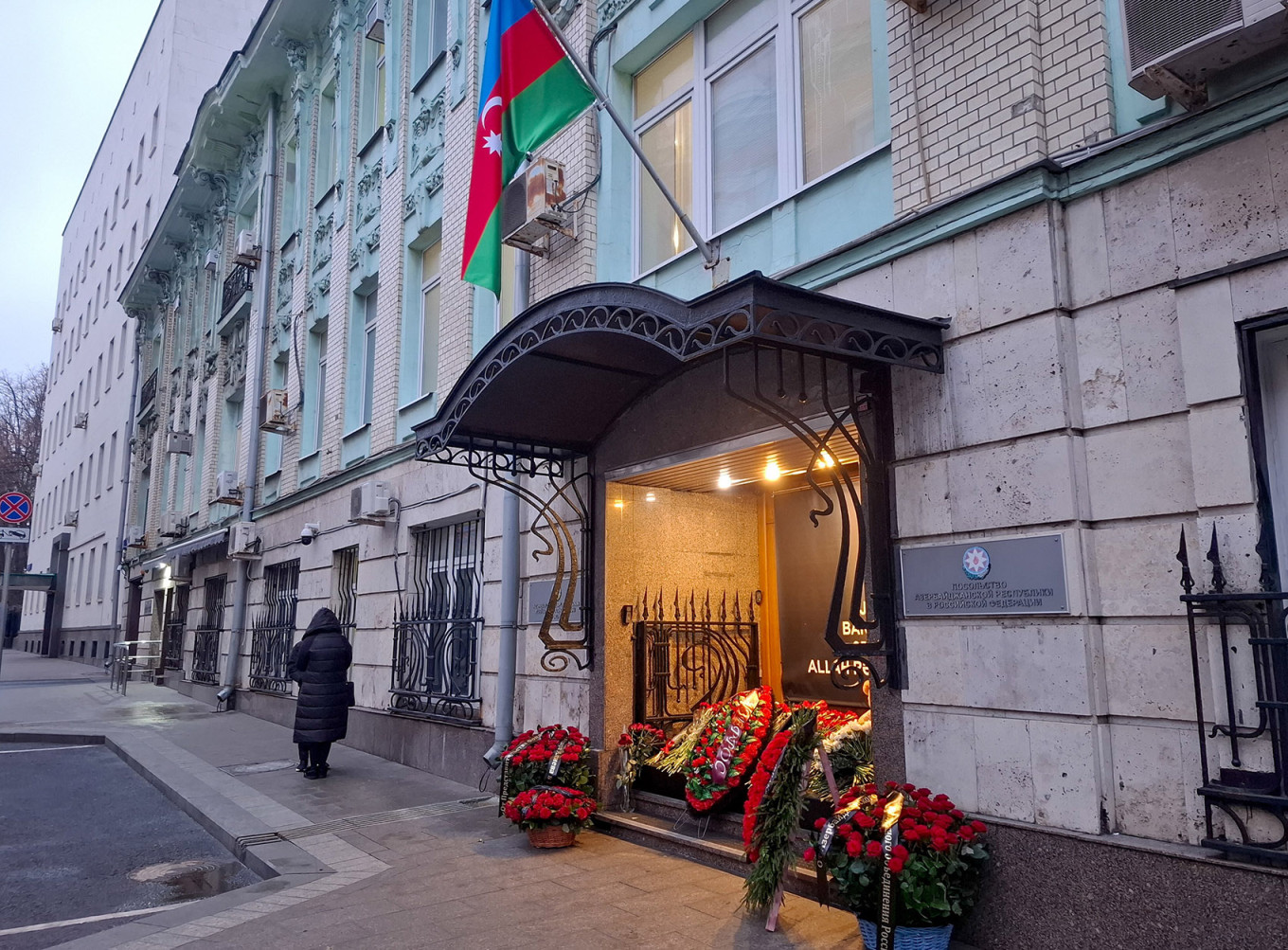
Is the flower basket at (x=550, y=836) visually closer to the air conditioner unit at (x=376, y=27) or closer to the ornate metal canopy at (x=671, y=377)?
the ornate metal canopy at (x=671, y=377)

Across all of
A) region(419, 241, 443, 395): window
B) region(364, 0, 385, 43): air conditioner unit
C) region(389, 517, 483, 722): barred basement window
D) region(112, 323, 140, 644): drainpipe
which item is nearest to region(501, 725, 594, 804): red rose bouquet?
region(389, 517, 483, 722): barred basement window

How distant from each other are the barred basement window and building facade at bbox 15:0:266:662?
20.7 metres

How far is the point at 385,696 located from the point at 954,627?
813cm

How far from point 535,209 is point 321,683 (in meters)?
5.32

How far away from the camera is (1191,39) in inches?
159

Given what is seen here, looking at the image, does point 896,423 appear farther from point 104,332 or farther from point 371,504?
point 104,332

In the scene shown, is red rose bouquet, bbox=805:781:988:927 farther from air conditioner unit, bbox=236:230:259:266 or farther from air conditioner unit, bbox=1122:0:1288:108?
air conditioner unit, bbox=236:230:259:266

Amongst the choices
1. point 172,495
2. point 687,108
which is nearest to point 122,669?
point 172,495

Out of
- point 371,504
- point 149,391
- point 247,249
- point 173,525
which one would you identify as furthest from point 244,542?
point 149,391

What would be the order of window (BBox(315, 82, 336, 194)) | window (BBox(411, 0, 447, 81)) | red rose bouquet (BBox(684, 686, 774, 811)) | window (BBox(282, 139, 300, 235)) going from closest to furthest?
1. red rose bouquet (BBox(684, 686, 774, 811))
2. window (BBox(411, 0, 447, 81))
3. window (BBox(315, 82, 336, 194))
4. window (BBox(282, 139, 300, 235))

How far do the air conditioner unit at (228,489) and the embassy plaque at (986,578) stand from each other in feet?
49.5

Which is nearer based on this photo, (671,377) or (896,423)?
(896,423)

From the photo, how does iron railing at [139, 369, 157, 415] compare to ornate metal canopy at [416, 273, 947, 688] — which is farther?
iron railing at [139, 369, 157, 415]

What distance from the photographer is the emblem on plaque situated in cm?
495
